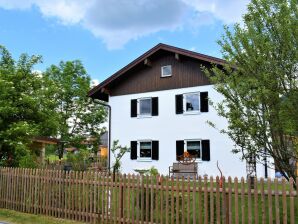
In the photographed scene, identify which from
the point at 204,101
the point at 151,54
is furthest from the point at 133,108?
the point at 204,101

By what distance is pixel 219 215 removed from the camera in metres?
6.41

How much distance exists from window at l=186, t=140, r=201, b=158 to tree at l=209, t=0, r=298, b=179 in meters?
12.0

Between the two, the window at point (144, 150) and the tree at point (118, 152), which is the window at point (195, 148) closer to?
the window at point (144, 150)

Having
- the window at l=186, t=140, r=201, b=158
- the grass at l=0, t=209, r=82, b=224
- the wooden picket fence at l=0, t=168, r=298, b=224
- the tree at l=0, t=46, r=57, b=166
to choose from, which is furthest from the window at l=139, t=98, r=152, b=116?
the grass at l=0, t=209, r=82, b=224

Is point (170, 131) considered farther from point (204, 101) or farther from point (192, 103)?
point (204, 101)

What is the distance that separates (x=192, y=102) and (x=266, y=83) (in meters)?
13.2

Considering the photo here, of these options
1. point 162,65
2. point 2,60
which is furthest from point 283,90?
point 162,65

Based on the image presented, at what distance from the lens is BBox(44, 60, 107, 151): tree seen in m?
37.5

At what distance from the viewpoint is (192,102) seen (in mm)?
19969

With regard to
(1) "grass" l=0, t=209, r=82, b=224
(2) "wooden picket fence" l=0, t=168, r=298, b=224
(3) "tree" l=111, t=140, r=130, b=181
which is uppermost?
(3) "tree" l=111, t=140, r=130, b=181

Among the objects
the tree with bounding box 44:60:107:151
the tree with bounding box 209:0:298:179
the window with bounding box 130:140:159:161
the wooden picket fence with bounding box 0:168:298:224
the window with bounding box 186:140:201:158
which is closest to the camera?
the wooden picket fence with bounding box 0:168:298:224

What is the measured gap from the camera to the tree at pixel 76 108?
3747cm

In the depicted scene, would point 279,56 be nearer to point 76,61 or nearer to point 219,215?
point 219,215

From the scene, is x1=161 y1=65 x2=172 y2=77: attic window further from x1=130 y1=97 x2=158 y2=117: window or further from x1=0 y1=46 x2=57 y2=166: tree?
x1=0 y1=46 x2=57 y2=166: tree
